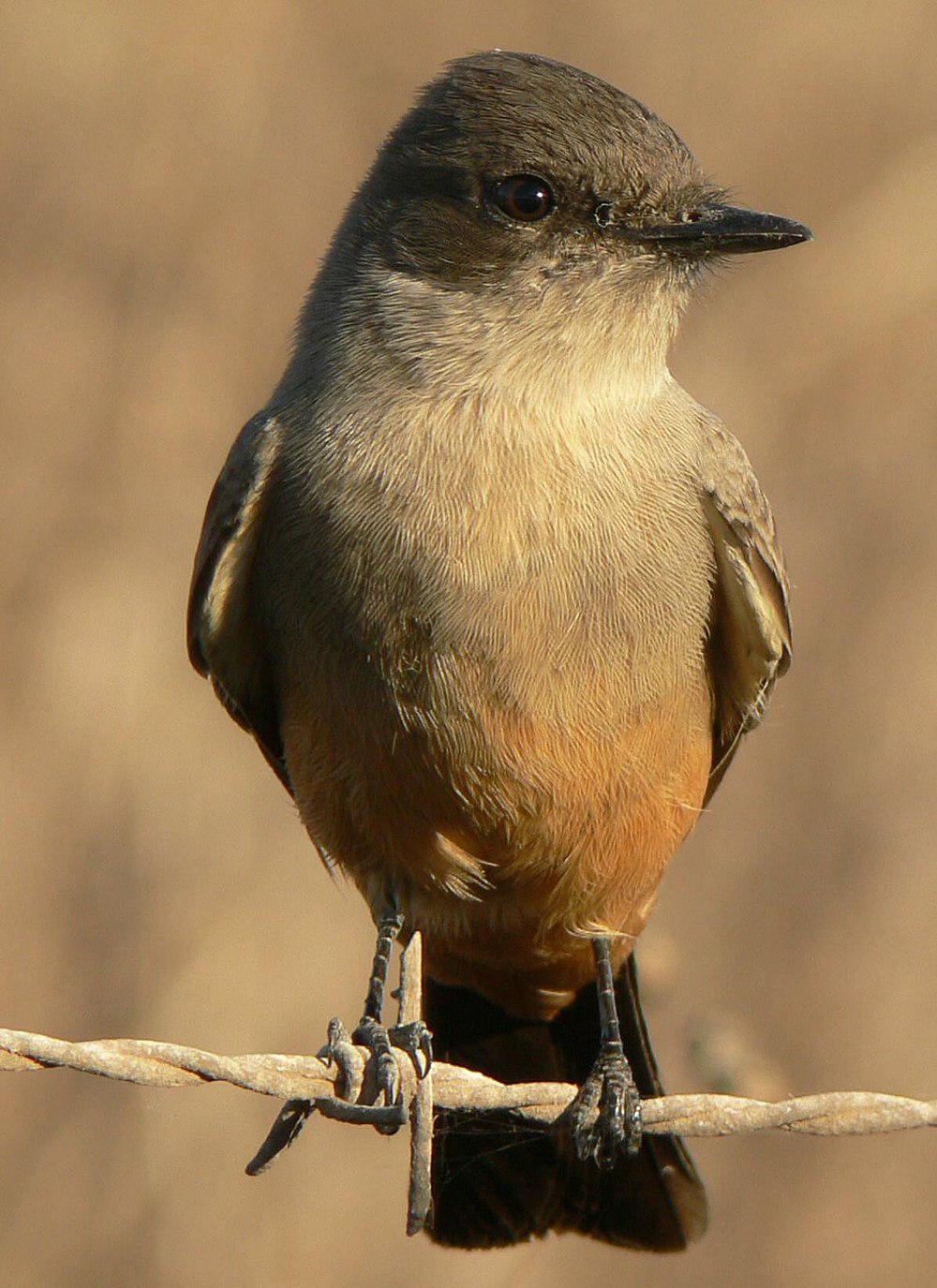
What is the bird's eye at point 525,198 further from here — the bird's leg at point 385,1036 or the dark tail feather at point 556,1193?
the dark tail feather at point 556,1193

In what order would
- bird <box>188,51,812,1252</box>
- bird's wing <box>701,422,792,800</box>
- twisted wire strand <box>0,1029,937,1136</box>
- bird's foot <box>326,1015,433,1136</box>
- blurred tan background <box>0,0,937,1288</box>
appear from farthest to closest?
blurred tan background <box>0,0,937,1288</box> → bird's wing <box>701,422,792,800</box> → bird <box>188,51,812,1252</box> → bird's foot <box>326,1015,433,1136</box> → twisted wire strand <box>0,1029,937,1136</box>

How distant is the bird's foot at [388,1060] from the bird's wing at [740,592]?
1444 millimetres

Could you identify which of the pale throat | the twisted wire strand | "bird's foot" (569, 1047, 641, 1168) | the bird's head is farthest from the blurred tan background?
the twisted wire strand

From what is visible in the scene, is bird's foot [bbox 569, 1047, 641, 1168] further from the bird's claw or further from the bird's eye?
the bird's eye

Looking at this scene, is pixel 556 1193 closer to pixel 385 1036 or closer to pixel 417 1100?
pixel 385 1036

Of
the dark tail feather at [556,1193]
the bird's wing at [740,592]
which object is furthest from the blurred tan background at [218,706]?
the bird's wing at [740,592]

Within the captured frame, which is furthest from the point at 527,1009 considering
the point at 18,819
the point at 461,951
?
the point at 18,819

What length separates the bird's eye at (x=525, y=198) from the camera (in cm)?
455

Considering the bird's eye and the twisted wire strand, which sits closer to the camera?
the twisted wire strand

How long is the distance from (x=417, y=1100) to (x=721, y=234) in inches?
88.8

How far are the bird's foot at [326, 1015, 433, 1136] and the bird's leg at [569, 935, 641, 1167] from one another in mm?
688

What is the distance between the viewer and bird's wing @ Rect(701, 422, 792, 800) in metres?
4.82

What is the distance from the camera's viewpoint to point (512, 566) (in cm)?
436

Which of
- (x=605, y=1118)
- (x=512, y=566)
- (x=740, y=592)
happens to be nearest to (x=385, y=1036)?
Answer: (x=605, y=1118)
